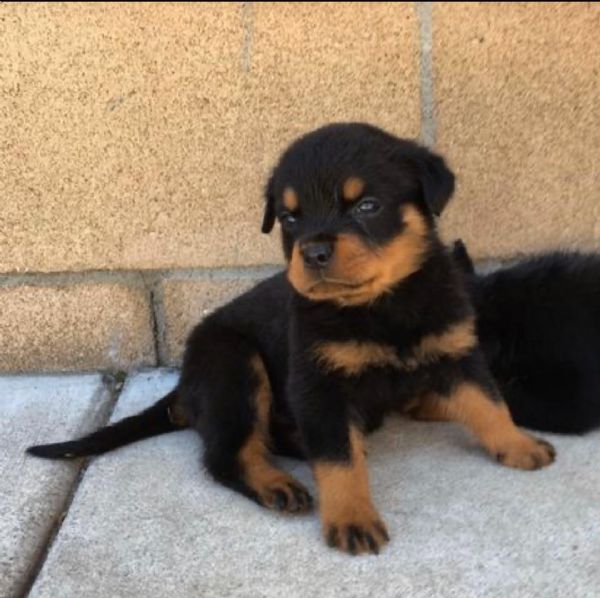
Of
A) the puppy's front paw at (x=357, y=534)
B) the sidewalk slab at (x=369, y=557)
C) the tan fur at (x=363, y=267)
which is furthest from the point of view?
the tan fur at (x=363, y=267)

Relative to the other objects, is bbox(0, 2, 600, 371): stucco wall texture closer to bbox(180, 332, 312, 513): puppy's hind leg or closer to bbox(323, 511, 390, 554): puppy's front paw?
bbox(180, 332, 312, 513): puppy's hind leg

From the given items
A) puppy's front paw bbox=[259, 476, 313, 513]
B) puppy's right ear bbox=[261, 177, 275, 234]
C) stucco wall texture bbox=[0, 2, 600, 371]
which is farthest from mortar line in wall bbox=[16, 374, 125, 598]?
puppy's right ear bbox=[261, 177, 275, 234]

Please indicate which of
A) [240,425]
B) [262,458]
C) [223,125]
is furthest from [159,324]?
[262,458]

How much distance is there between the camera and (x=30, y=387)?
360 cm

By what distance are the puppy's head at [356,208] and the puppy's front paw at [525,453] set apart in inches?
25.7

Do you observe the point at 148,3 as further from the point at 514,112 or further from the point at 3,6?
the point at 514,112

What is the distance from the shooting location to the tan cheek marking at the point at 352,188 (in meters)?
2.49

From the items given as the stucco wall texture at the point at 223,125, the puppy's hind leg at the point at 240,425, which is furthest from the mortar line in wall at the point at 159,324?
the puppy's hind leg at the point at 240,425

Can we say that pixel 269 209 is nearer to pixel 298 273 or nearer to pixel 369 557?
pixel 298 273

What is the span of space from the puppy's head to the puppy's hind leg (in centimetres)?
50

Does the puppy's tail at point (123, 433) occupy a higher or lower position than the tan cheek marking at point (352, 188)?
lower

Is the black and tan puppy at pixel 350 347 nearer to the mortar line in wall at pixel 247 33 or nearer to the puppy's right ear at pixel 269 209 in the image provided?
the puppy's right ear at pixel 269 209

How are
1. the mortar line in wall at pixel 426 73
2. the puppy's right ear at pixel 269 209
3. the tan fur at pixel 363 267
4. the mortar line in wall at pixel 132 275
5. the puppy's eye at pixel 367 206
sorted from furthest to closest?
the mortar line in wall at pixel 132 275 < the mortar line in wall at pixel 426 73 < the puppy's right ear at pixel 269 209 < the puppy's eye at pixel 367 206 < the tan fur at pixel 363 267

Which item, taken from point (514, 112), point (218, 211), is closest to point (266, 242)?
point (218, 211)
